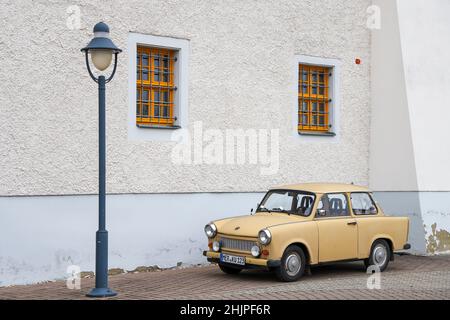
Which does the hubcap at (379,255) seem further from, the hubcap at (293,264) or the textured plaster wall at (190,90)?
the textured plaster wall at (190,90)

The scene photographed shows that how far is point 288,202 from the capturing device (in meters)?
11.2

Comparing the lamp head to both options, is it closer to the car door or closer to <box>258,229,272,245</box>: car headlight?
<box>258,229,272,245</box>: car headlight

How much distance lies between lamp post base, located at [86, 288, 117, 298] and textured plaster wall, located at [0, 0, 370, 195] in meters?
2.25

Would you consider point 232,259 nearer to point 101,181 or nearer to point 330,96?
point 101,181

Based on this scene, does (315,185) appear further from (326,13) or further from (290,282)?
(326,13)

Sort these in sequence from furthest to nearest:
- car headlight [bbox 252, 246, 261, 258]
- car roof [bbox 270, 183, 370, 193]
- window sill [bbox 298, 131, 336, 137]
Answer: window sill [bbox 298, 131, 336, 137], car roof [bbox 270, 183, 370, 193], car headlight [bbox 252, 246, 261, 258]

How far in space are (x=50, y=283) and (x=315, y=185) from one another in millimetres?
4383

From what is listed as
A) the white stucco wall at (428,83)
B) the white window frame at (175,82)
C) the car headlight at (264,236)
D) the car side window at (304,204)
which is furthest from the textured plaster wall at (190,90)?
the car headlight at (264,236)

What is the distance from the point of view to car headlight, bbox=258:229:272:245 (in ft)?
33.0

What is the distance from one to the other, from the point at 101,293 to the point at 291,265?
2.81m

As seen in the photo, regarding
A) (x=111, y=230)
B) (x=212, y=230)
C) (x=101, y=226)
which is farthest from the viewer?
(x=111, y=230)

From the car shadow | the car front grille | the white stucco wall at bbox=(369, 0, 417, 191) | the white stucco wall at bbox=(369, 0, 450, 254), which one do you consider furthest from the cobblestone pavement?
the white stucco wall at bbox=(369, 0, 417, 191)

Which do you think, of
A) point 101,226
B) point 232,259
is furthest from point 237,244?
point 101,226

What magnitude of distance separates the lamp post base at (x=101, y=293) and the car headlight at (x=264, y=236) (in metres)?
2.19
